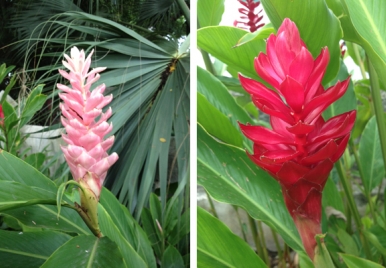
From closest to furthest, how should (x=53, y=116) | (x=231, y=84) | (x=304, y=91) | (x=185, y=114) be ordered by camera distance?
(x=304, y=91)
(x=53, y=116)
(x=185, y=114)
(x=231, y=84)

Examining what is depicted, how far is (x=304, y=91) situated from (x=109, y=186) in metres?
0.31

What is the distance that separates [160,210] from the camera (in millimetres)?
658

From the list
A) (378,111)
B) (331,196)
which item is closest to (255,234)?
(331,196)

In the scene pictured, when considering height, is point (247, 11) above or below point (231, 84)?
above

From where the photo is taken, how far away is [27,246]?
0.54 meters

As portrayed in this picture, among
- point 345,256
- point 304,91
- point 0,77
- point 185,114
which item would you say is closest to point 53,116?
point 0,77

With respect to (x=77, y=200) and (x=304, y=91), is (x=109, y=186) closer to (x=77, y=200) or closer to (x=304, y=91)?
(x=77, y=200)

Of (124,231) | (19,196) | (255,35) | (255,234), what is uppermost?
(255,35)

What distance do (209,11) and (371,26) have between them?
0.32 m

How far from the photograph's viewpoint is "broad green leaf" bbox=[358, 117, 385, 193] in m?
0.88

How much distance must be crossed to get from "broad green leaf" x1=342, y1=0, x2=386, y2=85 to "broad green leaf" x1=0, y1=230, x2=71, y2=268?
1.52 feet

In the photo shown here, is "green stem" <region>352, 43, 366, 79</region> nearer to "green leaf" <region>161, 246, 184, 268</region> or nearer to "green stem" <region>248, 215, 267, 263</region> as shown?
"green stem" <region>248, 215, 267, 263</region>

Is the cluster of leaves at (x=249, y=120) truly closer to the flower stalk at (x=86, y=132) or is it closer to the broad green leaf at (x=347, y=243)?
the broad green leaf at (x=347, y=243)

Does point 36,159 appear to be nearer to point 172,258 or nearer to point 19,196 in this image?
point 19,196
